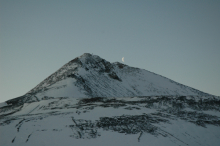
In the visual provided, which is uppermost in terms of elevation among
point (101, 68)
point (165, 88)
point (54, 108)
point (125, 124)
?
point (101, 68)

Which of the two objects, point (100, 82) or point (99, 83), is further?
point (100, 82)

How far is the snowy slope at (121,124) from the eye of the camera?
478 centimetres

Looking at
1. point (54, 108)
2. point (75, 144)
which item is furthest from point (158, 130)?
point (54, 108)

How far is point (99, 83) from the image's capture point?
61.7ft

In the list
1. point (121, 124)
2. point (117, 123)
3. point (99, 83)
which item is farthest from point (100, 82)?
point (121, 124)

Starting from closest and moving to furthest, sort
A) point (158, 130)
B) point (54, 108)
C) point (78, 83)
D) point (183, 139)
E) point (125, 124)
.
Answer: point (183, 139)
point (158, 130)
point (125, 124)
point (54, 108)
point (78, 83)

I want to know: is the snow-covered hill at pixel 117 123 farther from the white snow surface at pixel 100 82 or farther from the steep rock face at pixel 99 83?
the white snow surface at pixel 100 82

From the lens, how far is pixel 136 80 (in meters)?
23.1

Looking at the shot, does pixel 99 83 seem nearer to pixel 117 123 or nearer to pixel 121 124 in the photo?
pixel 117 123

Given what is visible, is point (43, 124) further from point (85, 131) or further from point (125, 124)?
point (125, 124)

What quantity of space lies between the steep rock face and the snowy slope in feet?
19.5

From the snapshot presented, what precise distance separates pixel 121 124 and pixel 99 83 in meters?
13.1

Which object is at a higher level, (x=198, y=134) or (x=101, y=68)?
(x=101, y=68)

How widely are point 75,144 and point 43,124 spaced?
2094 millimetres
